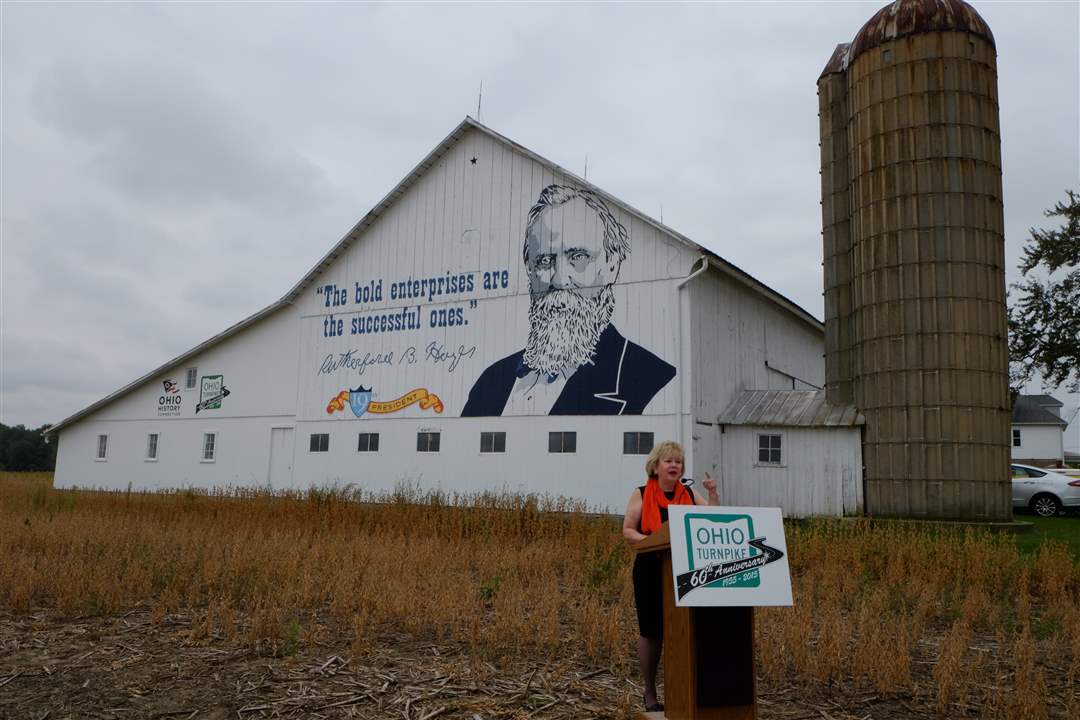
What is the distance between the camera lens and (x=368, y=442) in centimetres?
2411

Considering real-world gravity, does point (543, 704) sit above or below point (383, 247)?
below

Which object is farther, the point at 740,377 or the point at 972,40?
the point at 740,377

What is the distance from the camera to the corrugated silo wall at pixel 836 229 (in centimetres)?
2017

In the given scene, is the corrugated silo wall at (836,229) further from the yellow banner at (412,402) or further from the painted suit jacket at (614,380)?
the yellow banner at (412,402)

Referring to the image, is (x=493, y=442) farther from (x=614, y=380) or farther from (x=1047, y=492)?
(x=1047, y=492)

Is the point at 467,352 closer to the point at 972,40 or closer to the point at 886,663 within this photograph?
the point at 972,40

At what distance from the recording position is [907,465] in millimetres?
17906

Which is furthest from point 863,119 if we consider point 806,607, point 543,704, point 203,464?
point 203,464

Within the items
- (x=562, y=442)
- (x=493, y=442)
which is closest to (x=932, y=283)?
(x=562, y=442)

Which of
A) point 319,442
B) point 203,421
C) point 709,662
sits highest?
point 203,421

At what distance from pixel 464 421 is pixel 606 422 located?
13.7 feet

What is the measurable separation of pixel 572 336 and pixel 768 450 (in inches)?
209

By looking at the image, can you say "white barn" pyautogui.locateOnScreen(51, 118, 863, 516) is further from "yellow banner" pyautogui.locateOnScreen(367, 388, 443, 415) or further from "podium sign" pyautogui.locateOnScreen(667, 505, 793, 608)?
"podium sign" pyautogui.locateOnScreen(667, 505, 793, 608)

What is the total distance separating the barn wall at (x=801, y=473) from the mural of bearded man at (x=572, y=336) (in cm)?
270
